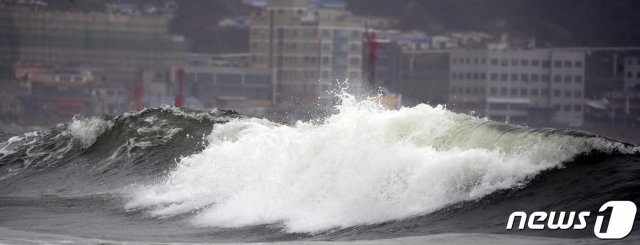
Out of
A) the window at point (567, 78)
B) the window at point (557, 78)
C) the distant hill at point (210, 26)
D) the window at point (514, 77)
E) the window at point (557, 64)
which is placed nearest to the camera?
the window at point (557, 78)

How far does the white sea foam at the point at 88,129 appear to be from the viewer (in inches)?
1179

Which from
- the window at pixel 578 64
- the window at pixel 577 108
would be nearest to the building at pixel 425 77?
the window at pixel 577 108

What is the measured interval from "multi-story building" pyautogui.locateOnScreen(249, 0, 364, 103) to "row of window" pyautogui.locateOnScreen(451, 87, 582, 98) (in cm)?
1024

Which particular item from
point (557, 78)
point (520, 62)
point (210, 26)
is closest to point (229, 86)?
point (210, 26)

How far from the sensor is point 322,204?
18250 millimetres

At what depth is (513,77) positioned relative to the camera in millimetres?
121562

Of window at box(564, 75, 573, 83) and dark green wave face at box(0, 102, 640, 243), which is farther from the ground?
dark green wave face at box(0, 102, 640, 243)

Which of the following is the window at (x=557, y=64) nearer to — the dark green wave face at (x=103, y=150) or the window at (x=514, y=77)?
the window at (x=514, y=77)

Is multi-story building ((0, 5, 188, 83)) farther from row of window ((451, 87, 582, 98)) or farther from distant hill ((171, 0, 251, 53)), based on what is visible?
row of window ((451, 87, 582, 98))

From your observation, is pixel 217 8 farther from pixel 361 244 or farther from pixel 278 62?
pixel 361 244

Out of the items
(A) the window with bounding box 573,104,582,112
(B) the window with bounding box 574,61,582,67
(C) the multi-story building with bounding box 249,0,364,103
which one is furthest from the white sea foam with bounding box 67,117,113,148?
(B) the window with bounding box 574,61,582,67

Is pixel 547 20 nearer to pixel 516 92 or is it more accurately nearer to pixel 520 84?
pixel 516 92

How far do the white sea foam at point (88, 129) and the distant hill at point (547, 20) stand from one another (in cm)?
10587

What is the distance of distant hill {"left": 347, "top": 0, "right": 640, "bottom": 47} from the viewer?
134 meters
